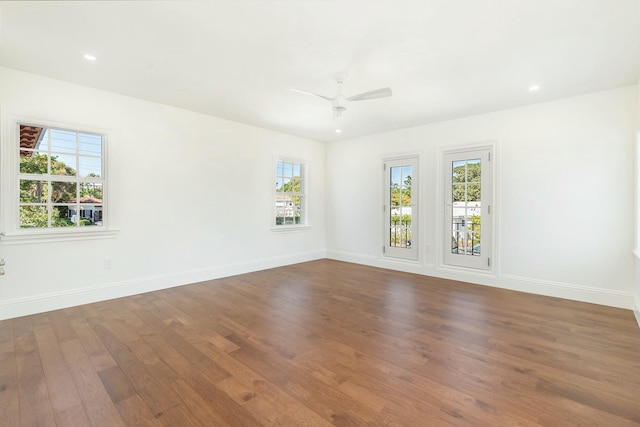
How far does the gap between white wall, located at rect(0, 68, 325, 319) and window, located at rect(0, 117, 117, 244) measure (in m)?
0.12

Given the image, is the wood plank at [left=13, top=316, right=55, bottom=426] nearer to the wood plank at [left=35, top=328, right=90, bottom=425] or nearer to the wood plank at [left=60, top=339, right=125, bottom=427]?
the wood plank at [left=35, top=328, right=90, bottom=425]

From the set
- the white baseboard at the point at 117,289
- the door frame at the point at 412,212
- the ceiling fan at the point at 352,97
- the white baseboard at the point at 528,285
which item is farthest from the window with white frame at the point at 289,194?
the ceiling fan at the point at 352,97

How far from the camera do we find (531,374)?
7.18ft

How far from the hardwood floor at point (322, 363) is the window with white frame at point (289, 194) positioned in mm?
2519

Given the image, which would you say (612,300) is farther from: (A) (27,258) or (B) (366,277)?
(A) (27,258)

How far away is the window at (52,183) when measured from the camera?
3303 mm

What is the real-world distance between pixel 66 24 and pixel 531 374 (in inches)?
181

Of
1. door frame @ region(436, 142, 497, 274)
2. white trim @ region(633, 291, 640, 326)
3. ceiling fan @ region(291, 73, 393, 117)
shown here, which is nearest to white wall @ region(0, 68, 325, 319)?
ceiling fan @ region(291, 73, 393, 117)

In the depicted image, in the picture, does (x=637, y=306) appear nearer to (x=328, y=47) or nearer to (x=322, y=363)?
(x=322, y=363)

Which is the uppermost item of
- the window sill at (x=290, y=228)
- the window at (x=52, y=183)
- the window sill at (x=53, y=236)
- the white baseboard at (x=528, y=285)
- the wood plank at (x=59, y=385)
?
the window at (x=52, y=183)

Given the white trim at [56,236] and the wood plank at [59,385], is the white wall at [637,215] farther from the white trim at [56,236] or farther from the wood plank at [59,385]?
the white trim at [56,236]

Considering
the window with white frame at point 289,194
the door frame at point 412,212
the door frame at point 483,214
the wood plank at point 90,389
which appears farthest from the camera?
the window with white frame at point 289,194

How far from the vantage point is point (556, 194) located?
4.13 meters

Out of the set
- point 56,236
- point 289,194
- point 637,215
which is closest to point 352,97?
point 289,194
